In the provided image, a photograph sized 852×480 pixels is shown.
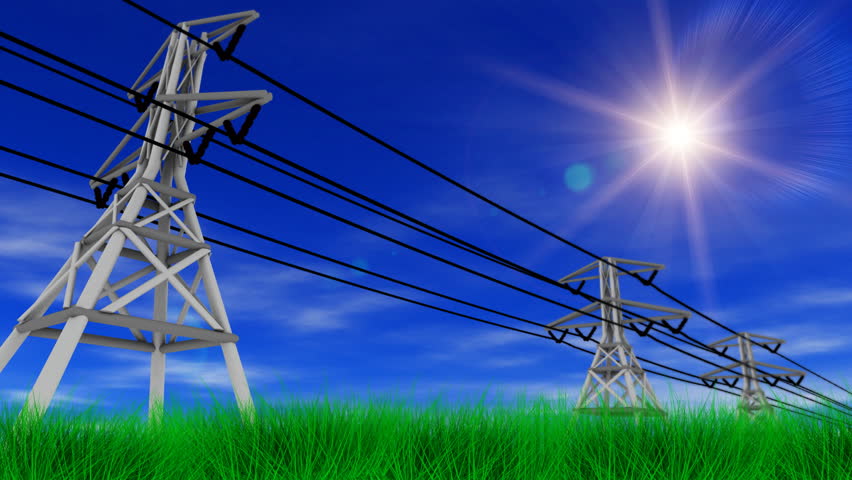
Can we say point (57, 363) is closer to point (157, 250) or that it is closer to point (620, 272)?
point (157, 250)

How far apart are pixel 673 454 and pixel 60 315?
881 centimetres

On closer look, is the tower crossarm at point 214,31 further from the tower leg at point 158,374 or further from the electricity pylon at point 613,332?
the electricity pylon at point 613,332

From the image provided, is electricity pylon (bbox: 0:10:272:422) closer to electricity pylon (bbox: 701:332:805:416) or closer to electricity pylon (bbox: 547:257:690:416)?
electricity pylon (bbox: 547:257:690:416)

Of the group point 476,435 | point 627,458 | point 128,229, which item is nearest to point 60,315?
point 128,229

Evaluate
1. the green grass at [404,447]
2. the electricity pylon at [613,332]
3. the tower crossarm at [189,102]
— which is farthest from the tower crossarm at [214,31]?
the electricity pylon at [613,332]

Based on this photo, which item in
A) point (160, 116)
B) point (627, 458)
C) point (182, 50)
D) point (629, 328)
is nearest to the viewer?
point (627, 458)

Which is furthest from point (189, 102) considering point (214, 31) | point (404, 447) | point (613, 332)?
point (613, 332)

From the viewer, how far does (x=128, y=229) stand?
10312 millimetres

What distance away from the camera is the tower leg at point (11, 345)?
421 inches

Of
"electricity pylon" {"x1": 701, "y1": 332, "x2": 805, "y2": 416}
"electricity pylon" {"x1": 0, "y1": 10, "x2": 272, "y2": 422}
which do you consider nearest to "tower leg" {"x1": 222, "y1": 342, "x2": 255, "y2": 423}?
"electricity pylon" {"x1": 0, "y1": 10, "x2": 272, "y2": 422}

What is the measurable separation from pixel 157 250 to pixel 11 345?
2.78m

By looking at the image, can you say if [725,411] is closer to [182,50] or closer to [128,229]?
[128,229]

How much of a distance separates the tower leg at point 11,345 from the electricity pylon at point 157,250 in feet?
0.05

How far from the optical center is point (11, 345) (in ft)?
35.6
